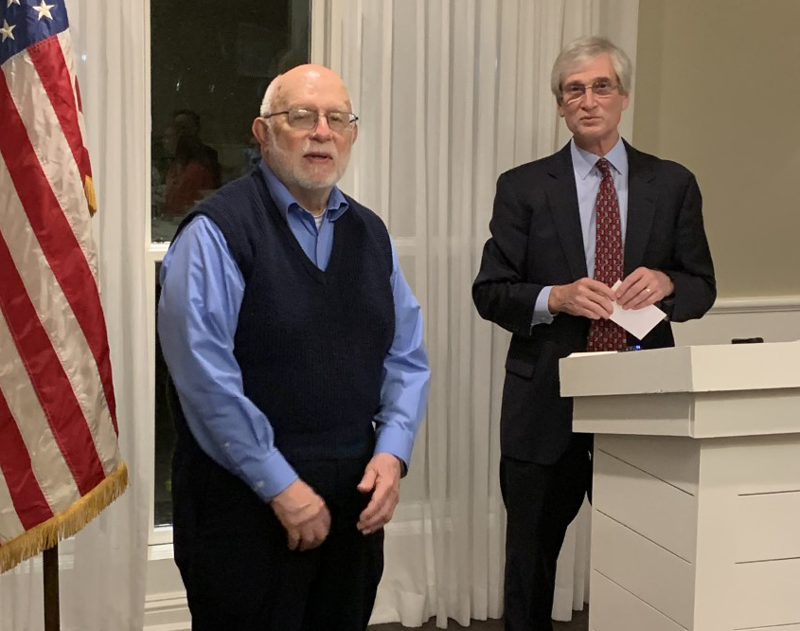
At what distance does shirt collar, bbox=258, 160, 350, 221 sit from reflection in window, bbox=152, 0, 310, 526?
114 centimetres

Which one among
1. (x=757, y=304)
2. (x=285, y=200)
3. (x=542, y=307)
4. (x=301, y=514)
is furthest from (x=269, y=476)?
(x=757, y=304)

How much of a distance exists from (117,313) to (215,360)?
1060mm

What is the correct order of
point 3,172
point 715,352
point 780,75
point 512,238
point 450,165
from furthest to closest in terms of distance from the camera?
1. point 780,75
2. point 450,165
3. point 512,238
4. point 3,172
5. point 715,352

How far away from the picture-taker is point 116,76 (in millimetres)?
2363

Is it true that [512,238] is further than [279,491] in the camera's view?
Yes

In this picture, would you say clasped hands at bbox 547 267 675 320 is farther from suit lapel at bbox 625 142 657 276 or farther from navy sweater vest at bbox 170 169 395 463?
navy sweater vest at bbox 170 169 395 463

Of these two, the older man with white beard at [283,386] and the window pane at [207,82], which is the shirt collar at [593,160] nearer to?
the older man with white beard at [283,386]

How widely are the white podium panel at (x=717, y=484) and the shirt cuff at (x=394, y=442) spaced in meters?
0.43

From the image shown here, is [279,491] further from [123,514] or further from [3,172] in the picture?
[123,514]

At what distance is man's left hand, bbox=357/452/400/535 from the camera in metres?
1.58

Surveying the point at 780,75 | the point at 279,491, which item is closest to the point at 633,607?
the point at 279,491

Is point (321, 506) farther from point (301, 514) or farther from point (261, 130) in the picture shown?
point (261, 130)

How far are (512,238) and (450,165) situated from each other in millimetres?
736

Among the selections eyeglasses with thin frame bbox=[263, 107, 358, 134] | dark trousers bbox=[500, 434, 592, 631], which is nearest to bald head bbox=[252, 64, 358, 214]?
eyeglasses with thin frame bbox=[263, 107, 358, 134]
